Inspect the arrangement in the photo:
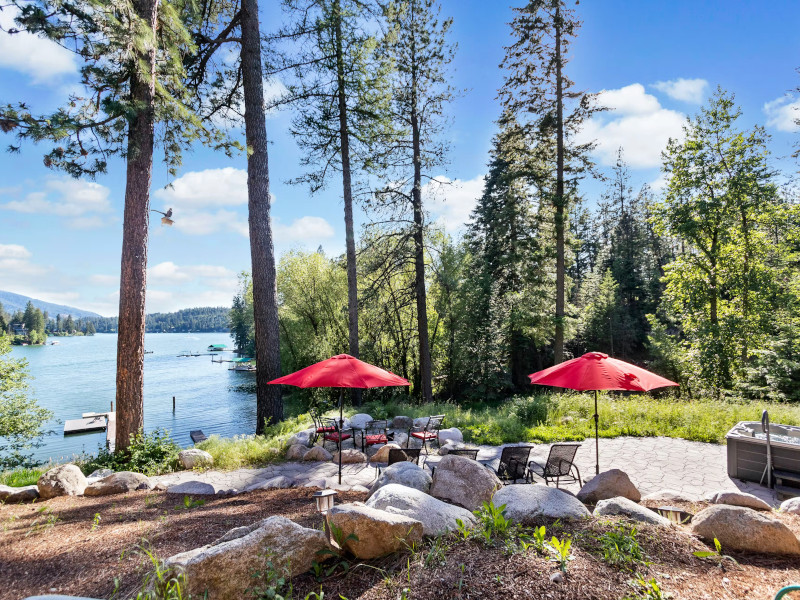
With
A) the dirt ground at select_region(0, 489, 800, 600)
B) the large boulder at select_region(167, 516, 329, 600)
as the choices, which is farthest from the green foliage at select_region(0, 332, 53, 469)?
the large boulder at select_region(167, 516, 329, 600)

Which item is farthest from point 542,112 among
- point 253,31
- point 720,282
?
point 253,31

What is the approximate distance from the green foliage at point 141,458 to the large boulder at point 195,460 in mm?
150

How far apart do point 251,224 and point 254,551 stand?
808cm

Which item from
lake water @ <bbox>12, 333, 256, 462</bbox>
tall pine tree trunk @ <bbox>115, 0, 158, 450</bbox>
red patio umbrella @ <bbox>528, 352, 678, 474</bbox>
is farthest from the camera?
lake water @ <bbox>12, 333, 256, 462</bbox>

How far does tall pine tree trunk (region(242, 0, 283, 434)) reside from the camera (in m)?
9.28

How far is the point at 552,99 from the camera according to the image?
47.7ft

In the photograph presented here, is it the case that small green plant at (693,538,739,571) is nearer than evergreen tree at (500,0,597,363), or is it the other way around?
small green plant at (693,538,739,571)

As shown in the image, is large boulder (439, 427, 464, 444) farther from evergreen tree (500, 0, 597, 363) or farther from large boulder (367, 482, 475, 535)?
evergreen tree (500, 0, 597, 363)

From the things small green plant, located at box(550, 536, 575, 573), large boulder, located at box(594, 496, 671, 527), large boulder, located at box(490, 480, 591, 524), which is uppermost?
small green plant, located at box(550, 536, 575, 573)

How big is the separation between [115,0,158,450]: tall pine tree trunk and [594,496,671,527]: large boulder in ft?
25.4

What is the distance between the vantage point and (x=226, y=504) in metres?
4.75

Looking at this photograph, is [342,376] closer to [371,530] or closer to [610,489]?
[371,530]

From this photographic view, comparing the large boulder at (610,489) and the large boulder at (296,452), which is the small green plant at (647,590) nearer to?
the large boulder at (610,489)

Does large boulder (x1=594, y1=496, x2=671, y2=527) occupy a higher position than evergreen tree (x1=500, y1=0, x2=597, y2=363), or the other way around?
evergreen tree (x1=500, y1=0, x2=597, y2=363)
